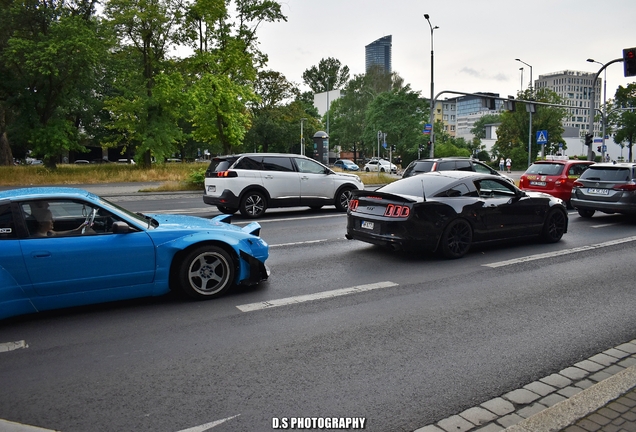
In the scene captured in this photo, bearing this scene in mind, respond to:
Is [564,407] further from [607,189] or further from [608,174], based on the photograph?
[608,174]

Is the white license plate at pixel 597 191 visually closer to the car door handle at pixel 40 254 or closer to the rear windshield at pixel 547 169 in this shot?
the rear windshield at pixel 547 169

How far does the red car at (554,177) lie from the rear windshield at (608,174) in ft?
7.85

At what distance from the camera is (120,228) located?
585 cm

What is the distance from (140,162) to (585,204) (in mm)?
36170

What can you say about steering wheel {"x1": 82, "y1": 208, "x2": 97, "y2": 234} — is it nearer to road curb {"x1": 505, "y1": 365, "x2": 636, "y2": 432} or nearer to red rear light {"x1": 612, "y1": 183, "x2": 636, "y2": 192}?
road curb {"x1": 505, "y1": 365, "x2": 636, "y2": 432}

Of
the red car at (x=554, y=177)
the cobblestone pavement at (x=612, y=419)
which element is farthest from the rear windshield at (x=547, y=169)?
the cobblestone pavement at (x=612, y=419)

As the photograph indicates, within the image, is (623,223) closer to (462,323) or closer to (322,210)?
(322,210)

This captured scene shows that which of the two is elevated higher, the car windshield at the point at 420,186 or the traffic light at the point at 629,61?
the traffic light at the point at 629,61

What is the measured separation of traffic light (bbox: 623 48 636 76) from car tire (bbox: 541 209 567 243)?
58.1 feet

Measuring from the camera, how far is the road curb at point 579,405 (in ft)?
11.4

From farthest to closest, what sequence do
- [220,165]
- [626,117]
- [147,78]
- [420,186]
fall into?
[626,117] → [147,78] → [220,165] → [420,186]

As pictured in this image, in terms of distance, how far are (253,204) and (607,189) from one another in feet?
30.8

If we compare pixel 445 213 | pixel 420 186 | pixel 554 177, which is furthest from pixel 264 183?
pixel 554 177

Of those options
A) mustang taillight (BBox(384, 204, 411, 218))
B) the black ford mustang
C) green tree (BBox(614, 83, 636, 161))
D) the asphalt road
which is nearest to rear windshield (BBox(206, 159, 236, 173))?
the black ford mustang
